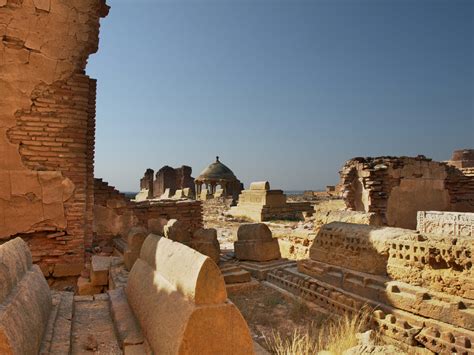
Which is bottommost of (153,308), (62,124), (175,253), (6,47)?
(153,308)

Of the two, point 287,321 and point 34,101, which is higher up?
point 34,101

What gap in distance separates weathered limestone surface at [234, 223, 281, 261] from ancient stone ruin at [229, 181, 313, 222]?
32.3 ft

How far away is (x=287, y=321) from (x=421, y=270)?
1.73 m

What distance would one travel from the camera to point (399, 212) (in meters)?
9.76

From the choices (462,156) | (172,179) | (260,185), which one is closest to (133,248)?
(260,185)

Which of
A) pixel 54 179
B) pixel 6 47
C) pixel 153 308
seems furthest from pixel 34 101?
pixel 153 308

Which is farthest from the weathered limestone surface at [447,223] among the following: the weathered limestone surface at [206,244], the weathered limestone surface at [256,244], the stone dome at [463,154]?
the stone dome at [463,154]

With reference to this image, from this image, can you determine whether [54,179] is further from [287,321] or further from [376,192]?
[376,192]

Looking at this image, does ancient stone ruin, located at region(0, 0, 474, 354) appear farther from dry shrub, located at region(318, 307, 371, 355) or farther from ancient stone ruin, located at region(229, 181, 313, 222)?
ancient stone ruin, located at region(229, 181, 313, 222)

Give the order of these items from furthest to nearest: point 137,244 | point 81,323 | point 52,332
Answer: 1. point 137,244
2. point 81,323
3. point 52,332

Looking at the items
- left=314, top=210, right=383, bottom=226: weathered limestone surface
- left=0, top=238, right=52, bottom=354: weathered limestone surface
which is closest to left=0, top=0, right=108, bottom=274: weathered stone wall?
left=0, top=238, right=52, bottom=354: weathered limestone surface

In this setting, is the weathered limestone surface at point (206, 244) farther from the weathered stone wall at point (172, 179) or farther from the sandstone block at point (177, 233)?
the weathered stone wall at point (172, 179)

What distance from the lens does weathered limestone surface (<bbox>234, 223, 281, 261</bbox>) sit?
6.71m


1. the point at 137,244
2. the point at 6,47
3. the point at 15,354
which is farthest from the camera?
the point at 6,47
